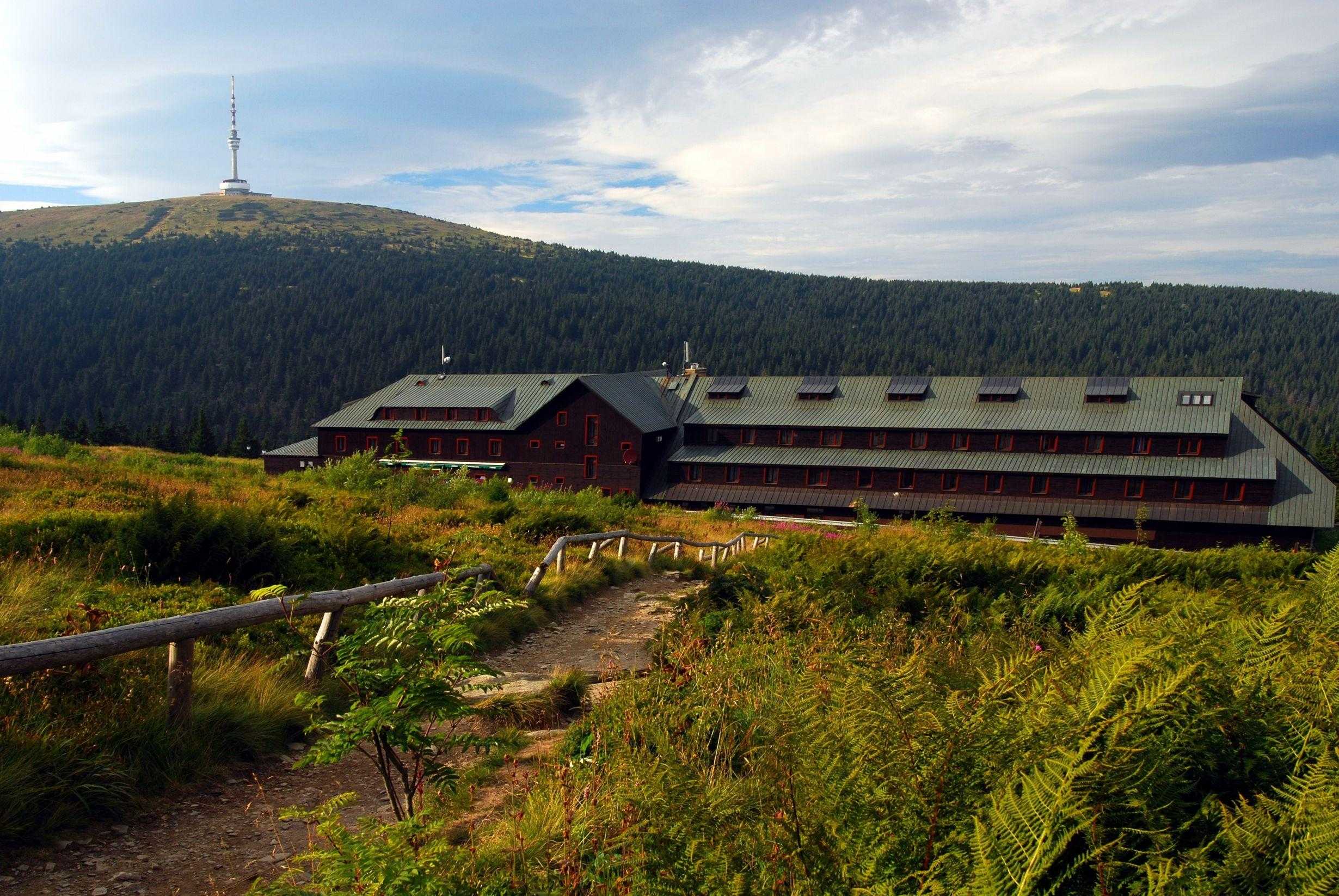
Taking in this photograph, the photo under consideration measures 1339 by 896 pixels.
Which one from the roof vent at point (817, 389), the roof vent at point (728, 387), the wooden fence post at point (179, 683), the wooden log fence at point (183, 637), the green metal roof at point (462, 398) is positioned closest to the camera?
the wooden log fence at point (183, 637)

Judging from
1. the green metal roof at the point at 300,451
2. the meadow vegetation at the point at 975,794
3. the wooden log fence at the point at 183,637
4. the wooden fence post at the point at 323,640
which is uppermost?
the meadow vegetation at the point at 975,794

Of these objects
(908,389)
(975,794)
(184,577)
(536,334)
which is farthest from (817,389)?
(536,334)

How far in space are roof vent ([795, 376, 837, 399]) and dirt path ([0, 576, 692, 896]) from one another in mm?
44322

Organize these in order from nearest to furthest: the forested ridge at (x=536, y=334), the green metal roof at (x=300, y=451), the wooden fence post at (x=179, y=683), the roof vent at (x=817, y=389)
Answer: the wooden fence post at (x=179, y=683) → the roof vent at (x=817, y=389) → the green metal roof at (x=300, y=451) → the forested ridge at (x=536, y=334)

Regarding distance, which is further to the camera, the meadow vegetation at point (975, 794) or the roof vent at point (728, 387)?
the roof vent at point (728, 387)

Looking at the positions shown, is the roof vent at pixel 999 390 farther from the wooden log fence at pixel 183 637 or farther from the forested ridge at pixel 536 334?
the forested ridge at pixel 536 334

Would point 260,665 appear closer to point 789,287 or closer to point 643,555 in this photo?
point 643,555

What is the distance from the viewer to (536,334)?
155 m

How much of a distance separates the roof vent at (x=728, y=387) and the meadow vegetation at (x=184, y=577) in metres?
31.9

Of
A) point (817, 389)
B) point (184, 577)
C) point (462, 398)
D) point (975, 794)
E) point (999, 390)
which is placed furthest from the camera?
point (462, 398)

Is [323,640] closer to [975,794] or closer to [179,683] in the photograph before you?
[179,683]

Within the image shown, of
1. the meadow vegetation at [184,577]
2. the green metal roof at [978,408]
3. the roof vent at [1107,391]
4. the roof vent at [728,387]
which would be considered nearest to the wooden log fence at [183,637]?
the meadow vegetation at [184,577]

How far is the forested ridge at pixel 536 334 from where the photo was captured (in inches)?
5586

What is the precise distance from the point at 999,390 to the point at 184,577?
43811mm
